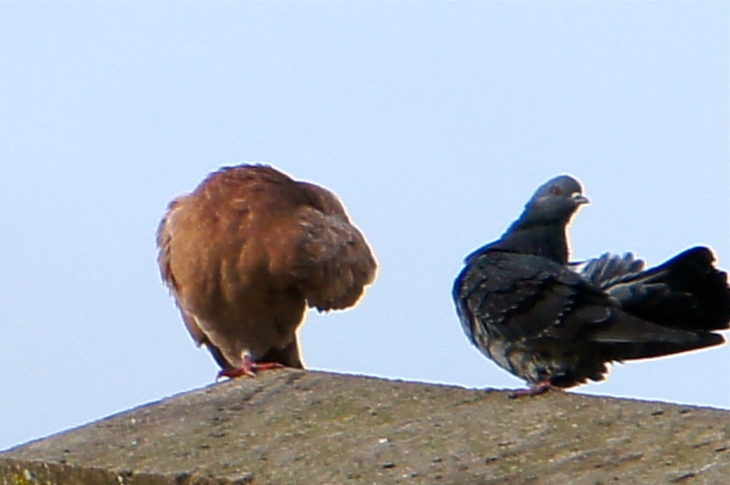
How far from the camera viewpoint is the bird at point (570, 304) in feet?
14.4

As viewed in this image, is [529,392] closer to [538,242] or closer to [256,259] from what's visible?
[538,242]

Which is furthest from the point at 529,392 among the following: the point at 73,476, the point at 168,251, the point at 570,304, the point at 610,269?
the point at 168,251

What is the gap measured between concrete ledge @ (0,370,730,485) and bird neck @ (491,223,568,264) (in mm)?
1966

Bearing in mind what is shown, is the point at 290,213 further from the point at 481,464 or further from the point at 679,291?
the point at 481,464

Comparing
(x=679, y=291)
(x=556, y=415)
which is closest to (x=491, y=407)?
(x=556, y=415)

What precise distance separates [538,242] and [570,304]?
0.59 metres

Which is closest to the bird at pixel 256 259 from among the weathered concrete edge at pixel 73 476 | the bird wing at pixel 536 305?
the bird wing at pixel 536 305

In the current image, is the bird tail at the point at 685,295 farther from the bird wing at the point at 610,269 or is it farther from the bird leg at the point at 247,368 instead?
the bird leg at the point at 247,368

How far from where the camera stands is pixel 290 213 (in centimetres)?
654

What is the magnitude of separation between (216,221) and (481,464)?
12.8 ft

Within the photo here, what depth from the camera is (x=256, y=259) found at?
6375 mm

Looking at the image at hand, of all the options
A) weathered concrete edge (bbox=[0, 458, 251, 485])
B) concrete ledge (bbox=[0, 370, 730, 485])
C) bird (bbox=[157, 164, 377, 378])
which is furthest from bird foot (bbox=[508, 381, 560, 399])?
bird (bbox=[157, 164, 377, 378])

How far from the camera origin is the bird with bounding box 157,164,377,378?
6391 millimetres

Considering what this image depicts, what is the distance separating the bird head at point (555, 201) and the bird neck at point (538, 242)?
0.11 feet
